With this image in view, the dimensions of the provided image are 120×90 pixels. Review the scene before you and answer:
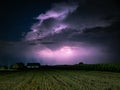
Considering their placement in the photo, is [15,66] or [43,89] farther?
[15,66]

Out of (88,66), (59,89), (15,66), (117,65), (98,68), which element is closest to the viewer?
(59,89)

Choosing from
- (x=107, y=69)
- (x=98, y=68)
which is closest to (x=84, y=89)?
(x=107, y=69)

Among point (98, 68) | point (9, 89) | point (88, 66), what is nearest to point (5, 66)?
point (88, 66)

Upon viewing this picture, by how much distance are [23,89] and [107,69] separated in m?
52.5

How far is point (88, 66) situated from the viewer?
94.9 m

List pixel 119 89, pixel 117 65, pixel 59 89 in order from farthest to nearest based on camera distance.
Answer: pixel 117 65, pixel 59 89, pixel 119 89

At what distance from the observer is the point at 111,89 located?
21.4 m

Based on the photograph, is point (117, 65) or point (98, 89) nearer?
point (98, 89)

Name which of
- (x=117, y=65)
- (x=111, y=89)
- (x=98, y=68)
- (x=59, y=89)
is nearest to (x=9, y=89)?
(x=59, y=89)

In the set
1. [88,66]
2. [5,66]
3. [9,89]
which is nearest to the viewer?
[9,89]

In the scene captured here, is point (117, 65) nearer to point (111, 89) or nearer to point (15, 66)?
point (111, 89)

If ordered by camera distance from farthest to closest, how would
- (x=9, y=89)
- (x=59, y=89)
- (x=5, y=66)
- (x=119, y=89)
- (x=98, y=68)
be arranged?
(x=5, y=66), (x=98, y=68), (x=9, y=89), (x=59, y=89), (x=119, y=89)

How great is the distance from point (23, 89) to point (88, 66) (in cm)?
7298

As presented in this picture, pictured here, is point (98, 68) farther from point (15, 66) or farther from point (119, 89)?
point (15, 66)
